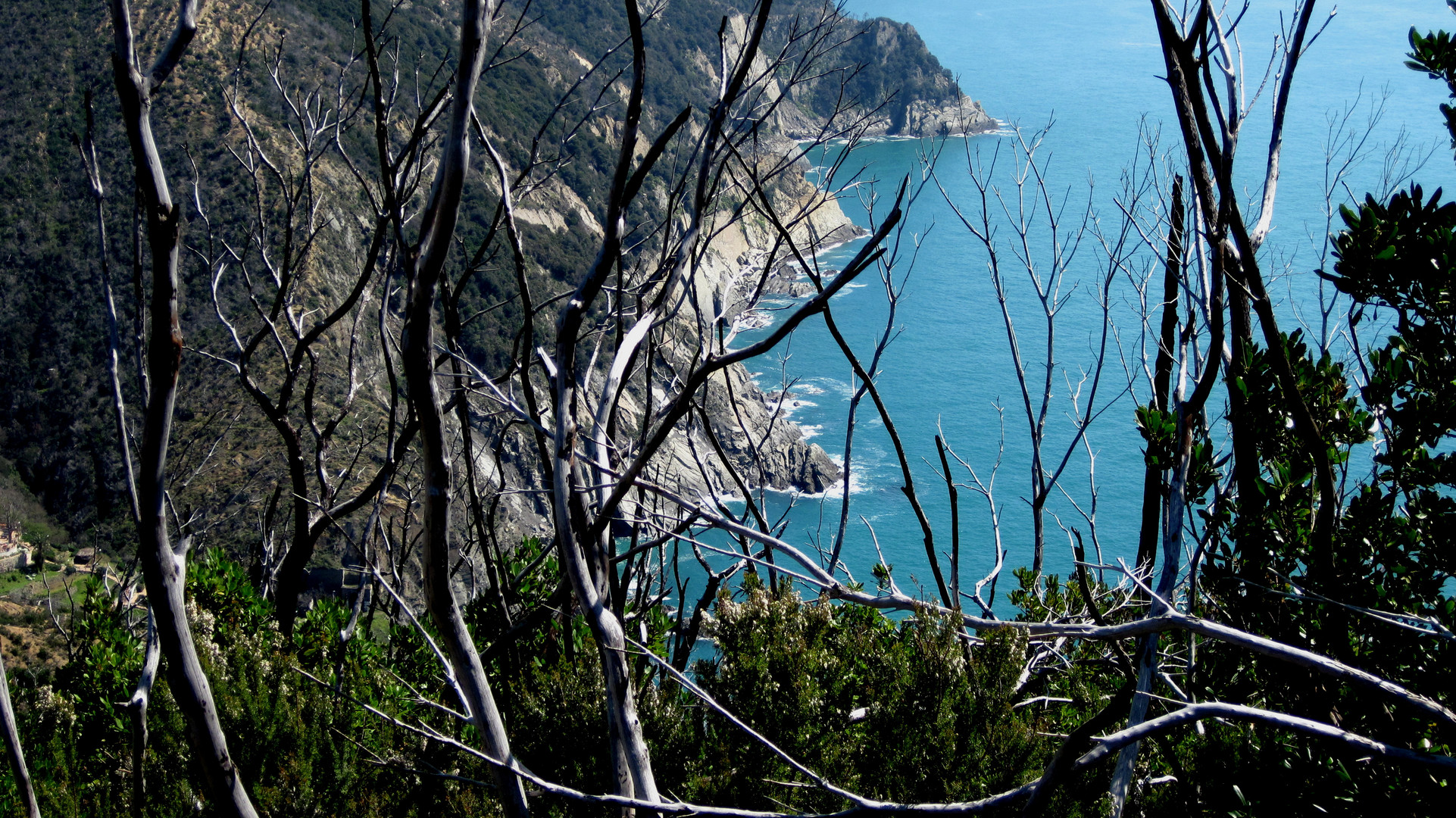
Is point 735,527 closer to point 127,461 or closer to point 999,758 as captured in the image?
point 999,758

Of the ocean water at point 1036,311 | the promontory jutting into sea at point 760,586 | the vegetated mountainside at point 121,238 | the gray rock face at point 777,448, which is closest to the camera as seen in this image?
the promontory jutting into sea at point 760,586

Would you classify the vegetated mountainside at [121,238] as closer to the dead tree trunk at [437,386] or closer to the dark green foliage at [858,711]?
the dark green foliage at [858,711]

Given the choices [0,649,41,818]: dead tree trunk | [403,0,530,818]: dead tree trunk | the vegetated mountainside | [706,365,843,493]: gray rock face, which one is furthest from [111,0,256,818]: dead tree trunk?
[706,365,843,493]: gray rock face

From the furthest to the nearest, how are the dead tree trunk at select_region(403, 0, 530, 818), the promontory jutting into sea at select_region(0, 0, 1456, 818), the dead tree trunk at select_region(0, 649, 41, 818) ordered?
the dead tree trunk at select_region(0, 649, 41, 818)
the promontory jutting into sea at select_region(0, 0, 1456, 818)
the dead tree trunk at select_region(403, 0, 530, 818)

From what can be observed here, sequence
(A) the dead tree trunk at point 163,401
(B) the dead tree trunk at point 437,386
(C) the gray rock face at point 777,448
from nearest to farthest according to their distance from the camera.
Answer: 1. (B) the dead tree trunk at point 437,386
2. (A) the dead tree trunk at point 163,401
3. (C) the gray rock face at point 777,448

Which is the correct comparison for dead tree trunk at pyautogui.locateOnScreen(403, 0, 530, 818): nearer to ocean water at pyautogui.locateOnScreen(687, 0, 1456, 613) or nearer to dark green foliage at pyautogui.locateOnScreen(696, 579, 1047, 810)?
dark green foliage at pyautogui.locateOnScreen(696, 579, 1047, 810)

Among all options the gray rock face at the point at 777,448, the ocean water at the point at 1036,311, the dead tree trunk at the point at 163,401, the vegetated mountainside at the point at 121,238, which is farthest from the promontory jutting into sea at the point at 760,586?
the gray rock face at the point at 777,448

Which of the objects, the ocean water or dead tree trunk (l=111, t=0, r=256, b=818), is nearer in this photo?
dead tree trunk (l=111, t=0, r=256, b=818)

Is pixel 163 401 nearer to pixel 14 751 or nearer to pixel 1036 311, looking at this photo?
pixel 14 751

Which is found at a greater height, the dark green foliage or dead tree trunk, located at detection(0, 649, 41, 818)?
the dark green foliage

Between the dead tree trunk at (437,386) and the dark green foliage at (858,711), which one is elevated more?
the dead tree trunk at (437,386)
